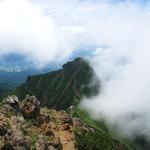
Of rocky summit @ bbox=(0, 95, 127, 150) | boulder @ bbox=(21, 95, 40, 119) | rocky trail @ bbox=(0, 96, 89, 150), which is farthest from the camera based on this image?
boulder @ bbox=(21, 95, 40, 119)

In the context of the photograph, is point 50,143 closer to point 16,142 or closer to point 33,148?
point 33,148

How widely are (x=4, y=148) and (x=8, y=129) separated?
12858 millimetres

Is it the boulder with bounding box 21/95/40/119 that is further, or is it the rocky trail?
the boulder with bounding box 21/95/40/119

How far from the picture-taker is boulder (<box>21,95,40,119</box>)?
598 ft

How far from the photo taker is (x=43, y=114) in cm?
19075

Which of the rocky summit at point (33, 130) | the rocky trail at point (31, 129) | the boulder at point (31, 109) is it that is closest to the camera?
the rocky trail at point (31, 129)

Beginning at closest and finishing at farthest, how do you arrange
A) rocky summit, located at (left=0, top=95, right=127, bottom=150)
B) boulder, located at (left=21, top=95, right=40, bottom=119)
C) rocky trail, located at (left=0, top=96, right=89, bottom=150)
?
rocky trail, located at (left=0, top=96, right=89, bottom=150)
rocky summit, located at (left=0, top=95, right=127, bottom=150)
boulder, located at (left=21, top=95, right=40, bottom=119)

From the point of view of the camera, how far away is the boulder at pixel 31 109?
598ft

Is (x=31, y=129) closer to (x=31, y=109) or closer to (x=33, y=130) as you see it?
(x=33, y=130)

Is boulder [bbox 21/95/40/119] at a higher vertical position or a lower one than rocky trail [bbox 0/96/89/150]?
higher

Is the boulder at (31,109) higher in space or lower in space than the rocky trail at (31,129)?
higher

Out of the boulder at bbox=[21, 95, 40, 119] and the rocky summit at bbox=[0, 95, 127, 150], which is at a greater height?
the boulder at bbox=[21, 95, 40, 119]

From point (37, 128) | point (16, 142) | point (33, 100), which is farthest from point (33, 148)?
point (33, 100)

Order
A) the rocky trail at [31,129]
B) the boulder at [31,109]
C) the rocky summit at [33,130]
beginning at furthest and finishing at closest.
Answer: the boulder at [31,109] < the rocky summit at [33,130] < the rocky trail at [31,129]
